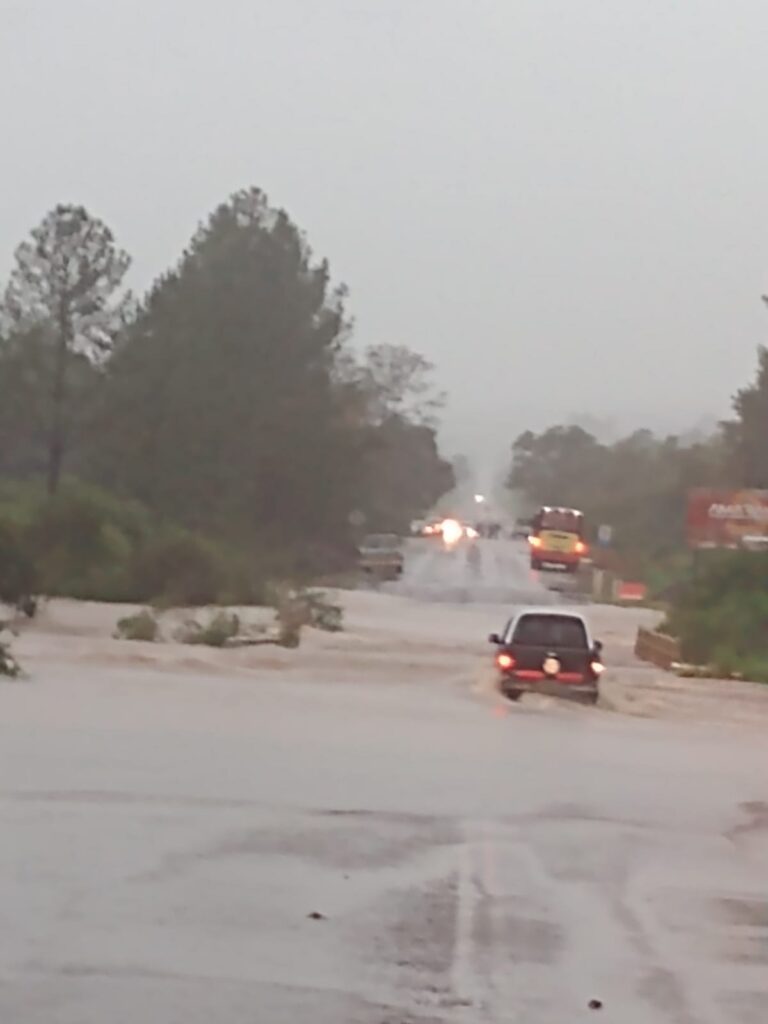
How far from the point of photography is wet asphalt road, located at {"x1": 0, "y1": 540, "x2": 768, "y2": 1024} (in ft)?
31.6

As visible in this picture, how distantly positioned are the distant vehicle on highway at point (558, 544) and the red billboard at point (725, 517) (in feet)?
79.3

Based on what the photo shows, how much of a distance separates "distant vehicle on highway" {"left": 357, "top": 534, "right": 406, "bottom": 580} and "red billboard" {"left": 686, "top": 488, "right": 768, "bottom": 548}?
1469 centimetres

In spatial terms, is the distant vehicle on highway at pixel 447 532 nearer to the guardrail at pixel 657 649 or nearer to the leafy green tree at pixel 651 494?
the leafy green tree at pixel 651 494

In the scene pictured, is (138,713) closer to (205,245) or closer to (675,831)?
(675,831)

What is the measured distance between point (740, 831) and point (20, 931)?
7475mm

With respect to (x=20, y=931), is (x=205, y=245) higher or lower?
higher

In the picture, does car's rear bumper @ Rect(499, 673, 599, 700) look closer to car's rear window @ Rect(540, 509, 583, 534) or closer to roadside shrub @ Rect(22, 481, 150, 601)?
roadside shrub @ Rect(22, 481, 150, 601)

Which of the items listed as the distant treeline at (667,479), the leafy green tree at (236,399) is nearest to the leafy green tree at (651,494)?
the distant treeline at (667,479)

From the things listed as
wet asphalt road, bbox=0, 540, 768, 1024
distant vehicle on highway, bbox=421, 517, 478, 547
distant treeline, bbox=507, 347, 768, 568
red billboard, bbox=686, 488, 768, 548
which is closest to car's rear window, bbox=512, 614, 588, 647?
wet asphalt road, bbox=0, 540, 768, 1024

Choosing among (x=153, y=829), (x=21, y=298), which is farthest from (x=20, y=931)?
(x=21, y=298)

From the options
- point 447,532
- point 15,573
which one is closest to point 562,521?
point 447,532

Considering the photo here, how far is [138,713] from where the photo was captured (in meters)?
24.8

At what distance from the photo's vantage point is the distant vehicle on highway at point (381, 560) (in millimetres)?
74562

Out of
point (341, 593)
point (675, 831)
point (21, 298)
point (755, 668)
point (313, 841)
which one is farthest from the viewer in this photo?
point (21, 298)
